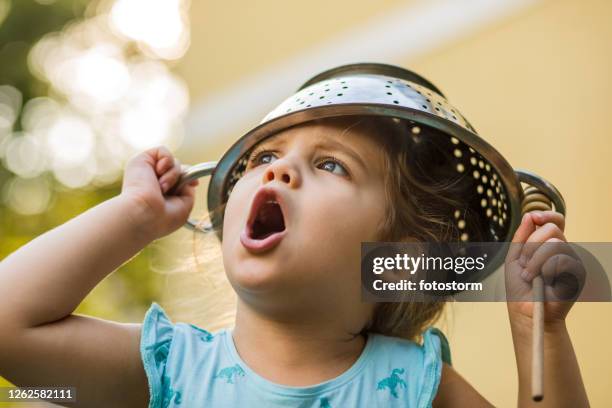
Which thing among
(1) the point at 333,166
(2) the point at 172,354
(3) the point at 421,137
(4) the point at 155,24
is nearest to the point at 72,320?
(2) the point at 172,354

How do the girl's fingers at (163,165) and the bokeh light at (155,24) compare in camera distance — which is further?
the bokeh light at (155,24)

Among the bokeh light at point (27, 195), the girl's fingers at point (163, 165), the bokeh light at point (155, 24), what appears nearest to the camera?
the girl's fingers at point (163, 165)

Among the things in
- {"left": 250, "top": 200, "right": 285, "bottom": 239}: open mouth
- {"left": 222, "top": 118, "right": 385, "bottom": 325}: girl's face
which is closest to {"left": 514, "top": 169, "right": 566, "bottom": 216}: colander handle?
{"left": 222, "top": 118, "right": 385, "bottom": 325}: girl's face

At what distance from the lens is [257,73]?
235 centimetres

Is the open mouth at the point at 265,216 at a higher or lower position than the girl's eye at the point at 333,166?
lower

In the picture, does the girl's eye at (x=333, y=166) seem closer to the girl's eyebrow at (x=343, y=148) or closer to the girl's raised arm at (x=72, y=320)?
the girl's eyebrow at (x=343, y=148)

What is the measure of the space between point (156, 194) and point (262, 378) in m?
0.27

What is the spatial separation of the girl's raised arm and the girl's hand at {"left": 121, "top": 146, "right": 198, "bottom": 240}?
0.06 feet

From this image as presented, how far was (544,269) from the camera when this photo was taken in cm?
66

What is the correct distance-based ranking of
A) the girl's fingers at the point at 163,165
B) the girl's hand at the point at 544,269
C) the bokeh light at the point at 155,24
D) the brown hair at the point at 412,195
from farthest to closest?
the bokeh light at the point at 155,24 < the girl's fingers at the point at 163,165 < the brown hair at the point at 412,195 < the girl's hand at the point at 544,269

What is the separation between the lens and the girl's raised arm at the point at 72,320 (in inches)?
26.9

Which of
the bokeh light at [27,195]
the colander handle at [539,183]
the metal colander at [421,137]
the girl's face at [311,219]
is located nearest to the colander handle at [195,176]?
the metal colander at [421,137]

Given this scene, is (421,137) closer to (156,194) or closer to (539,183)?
(539,183)

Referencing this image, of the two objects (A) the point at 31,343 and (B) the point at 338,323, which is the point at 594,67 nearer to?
(B) the point at 338,323
